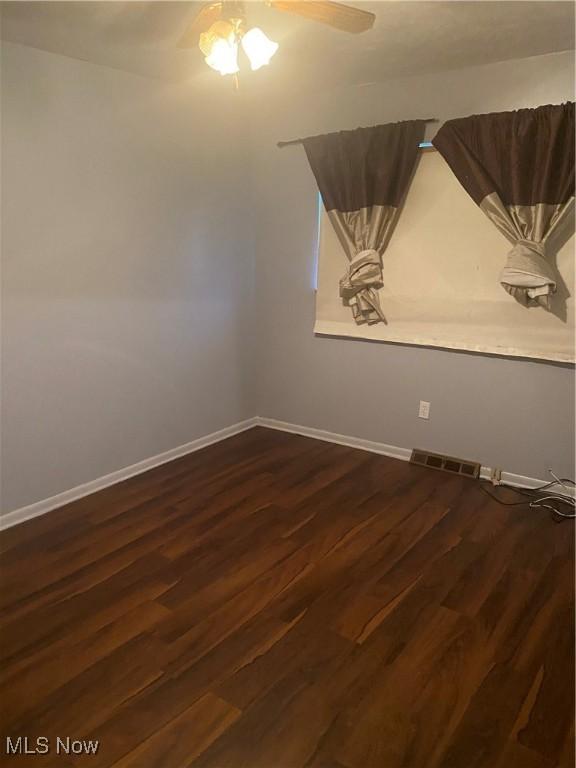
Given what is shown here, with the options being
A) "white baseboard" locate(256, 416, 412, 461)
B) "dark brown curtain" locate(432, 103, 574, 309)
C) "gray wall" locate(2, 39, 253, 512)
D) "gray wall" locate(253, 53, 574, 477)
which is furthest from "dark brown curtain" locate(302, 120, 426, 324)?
"white baseboard" locate(256, 416, 412, 461)

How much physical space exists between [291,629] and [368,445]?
1911 mm

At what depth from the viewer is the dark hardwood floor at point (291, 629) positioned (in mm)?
1572

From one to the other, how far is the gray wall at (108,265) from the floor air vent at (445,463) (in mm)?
1499

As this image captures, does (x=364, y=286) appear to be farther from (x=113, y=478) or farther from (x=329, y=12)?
(x=113, y=478)

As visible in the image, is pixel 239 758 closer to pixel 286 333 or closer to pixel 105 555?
pixel 105 555

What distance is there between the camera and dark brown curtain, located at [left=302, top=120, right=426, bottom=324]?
10.5ft

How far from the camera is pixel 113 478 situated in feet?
10.5

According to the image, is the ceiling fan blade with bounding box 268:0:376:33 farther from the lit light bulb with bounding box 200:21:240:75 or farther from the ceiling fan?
the lit light bulb with bounding box 200:21:240:75

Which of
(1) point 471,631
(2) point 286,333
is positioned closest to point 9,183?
(2) point 286,333

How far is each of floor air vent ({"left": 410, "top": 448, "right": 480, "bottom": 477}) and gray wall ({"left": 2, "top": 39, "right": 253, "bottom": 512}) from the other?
1.50 metres

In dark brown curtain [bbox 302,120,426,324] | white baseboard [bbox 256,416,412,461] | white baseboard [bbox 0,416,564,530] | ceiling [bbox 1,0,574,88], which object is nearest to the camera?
ceiling [bbox 1,0,574,88]

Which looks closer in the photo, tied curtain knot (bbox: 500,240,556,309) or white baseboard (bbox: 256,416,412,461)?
tied curtain knot (bbox: 500,240,556,309)

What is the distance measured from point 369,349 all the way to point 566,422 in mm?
1301
